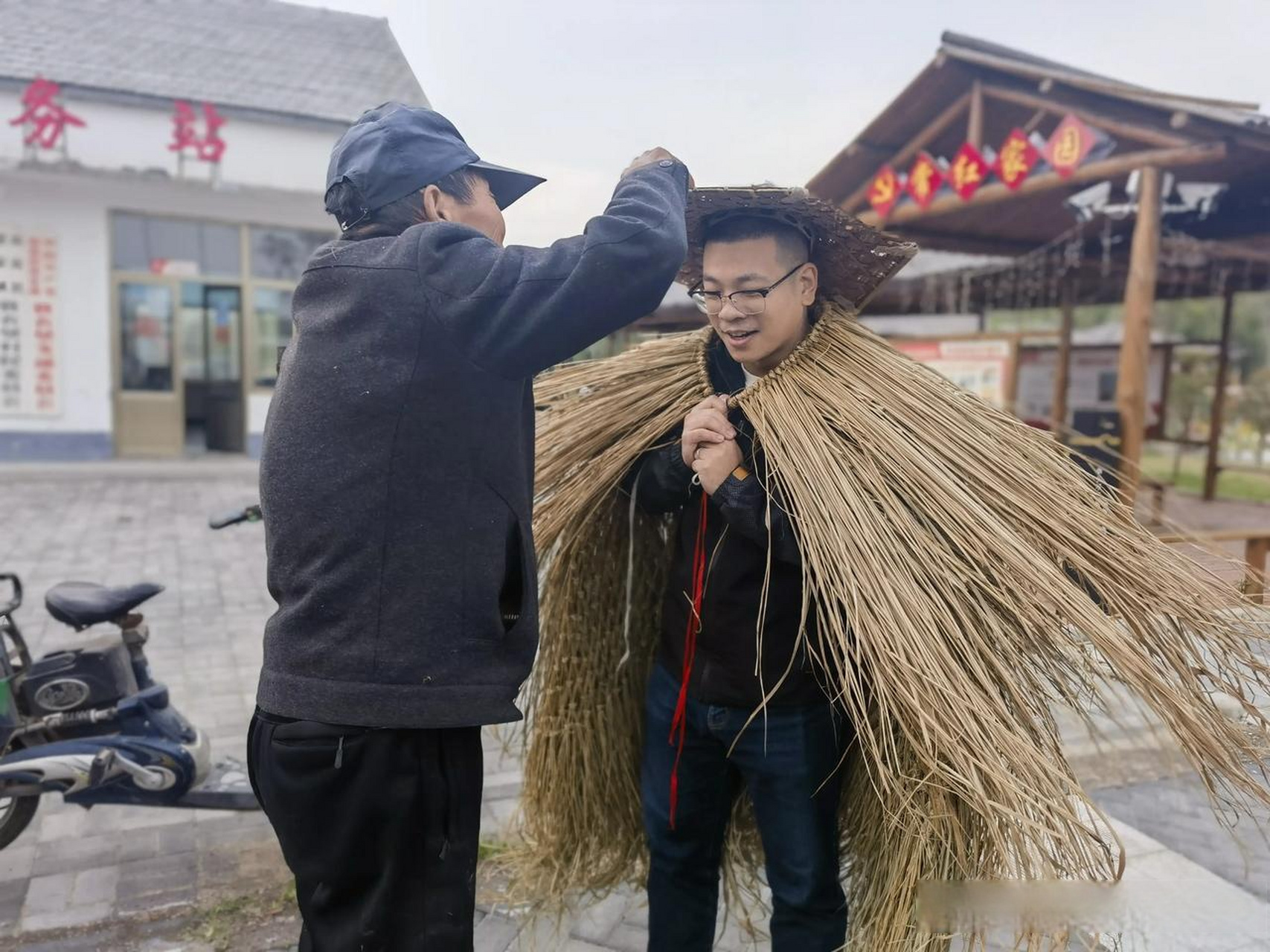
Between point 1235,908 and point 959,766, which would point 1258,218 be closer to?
point 1235,908

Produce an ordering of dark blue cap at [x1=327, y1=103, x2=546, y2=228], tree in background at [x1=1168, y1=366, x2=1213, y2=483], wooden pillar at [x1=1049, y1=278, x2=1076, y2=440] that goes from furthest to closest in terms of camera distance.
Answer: tree in background at [x1=1168, y1=366, x2=1213, y2=483]
wooden pillar at [x1=1049, y1=278, x2=1076, y2=440]
dark blue cap at [x1=327, y1=103, x2=546, y2=228]

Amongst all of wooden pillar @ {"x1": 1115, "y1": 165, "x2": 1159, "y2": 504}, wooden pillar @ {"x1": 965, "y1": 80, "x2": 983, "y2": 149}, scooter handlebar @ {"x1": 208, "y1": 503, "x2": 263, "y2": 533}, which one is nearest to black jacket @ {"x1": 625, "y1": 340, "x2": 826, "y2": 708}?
scooter handlebar @ {"x1": 208, "y1": 503, "x2": 263, "y2": 533}

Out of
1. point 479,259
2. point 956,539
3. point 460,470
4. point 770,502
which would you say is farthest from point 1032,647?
point 479,259

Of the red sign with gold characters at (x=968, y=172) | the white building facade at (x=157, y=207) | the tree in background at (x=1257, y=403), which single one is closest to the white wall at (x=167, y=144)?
the white building facade at (x=157, y=207)

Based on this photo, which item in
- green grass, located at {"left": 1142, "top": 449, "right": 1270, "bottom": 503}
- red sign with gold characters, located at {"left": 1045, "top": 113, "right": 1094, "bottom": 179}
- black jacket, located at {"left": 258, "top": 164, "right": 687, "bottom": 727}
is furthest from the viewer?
green grass, located at {"left": 1142, "top": 449, "right": 1270, "bottom": 503}

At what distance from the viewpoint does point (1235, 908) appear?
242cm

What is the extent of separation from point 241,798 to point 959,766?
2063 mm

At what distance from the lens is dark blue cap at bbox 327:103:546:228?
1321mm

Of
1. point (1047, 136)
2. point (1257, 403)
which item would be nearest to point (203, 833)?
point (1047, 136)

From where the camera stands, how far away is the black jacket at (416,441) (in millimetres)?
1205

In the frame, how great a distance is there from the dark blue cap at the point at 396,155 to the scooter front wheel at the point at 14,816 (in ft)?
6.81

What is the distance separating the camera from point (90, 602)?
2545 mm

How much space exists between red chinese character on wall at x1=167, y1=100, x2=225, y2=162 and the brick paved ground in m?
4.44

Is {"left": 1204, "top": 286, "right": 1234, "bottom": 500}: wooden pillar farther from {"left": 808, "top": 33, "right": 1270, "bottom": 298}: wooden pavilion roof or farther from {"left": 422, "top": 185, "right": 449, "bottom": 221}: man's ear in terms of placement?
{"left": 422, "top": 185, "right": 449, "bottom": 221}: man's ear
